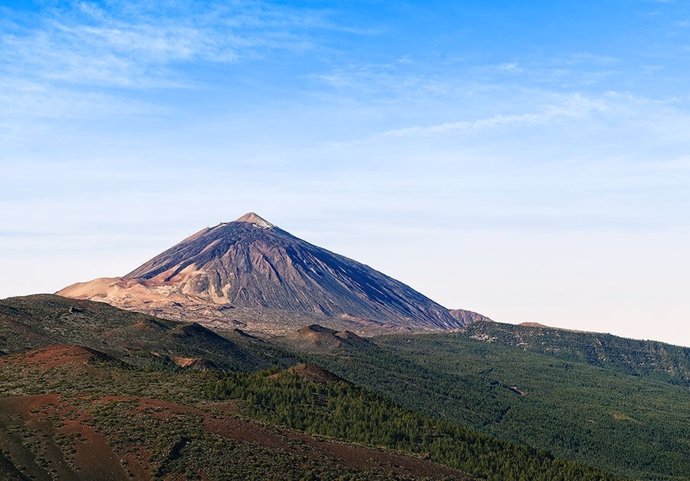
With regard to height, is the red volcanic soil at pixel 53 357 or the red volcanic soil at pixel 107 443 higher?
the red volcanic soil at pixel 53 357

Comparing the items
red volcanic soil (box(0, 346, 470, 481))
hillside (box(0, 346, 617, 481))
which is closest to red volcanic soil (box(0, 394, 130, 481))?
red volcanic soil (box(0, 346, 470, 481))

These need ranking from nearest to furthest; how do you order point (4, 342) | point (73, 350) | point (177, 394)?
point (177, 394), point (73, 350), point (4, 342)

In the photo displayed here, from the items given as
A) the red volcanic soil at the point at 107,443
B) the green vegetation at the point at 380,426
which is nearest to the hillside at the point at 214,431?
the red volcanic soil at the point at 107,443

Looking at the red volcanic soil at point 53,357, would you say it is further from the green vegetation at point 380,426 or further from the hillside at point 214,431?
the green vegetation at point 380,426

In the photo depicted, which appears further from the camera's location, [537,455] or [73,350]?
[537,455]

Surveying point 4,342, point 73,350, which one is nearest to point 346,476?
point 73,350

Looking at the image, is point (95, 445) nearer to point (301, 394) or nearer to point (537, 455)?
point (301, 394)

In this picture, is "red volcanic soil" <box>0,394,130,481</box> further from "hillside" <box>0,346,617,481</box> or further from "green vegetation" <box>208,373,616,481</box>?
"green vegetation" <box>208,373,616,481</box>

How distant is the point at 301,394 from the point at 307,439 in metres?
38.5

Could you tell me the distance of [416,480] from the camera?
110 m

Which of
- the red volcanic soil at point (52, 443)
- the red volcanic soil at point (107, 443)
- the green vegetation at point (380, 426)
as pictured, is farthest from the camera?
the green vegetation at point (380, 426)

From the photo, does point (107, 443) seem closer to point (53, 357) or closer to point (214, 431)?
point (214, 431)

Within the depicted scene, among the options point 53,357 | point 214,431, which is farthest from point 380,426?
point 53,357

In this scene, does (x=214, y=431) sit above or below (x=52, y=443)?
above
